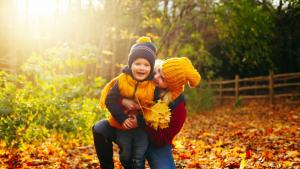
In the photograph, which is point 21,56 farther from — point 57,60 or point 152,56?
point 152,56

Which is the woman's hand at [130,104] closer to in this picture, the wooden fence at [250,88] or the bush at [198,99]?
the bush at [198,99]

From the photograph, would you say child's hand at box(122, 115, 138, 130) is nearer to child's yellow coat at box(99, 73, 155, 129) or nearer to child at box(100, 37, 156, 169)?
child at box(100, 37, 156, 169)

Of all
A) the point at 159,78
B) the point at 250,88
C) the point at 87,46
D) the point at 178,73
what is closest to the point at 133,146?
the point at 159,78

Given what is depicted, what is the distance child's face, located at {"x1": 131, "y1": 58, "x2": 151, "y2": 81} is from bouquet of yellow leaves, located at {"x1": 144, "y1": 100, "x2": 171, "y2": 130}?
272mm

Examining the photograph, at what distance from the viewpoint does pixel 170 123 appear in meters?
3.98

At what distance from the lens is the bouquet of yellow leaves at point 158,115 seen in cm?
374

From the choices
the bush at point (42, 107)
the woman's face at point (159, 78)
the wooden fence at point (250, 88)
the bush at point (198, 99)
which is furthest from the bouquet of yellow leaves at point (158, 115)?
the wooden fence at point (250, 88)

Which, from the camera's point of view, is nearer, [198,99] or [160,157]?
[160,157]

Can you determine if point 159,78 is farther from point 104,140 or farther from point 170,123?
point 104,140

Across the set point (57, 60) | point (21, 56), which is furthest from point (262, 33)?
point (57, 60)

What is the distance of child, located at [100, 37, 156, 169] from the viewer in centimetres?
382

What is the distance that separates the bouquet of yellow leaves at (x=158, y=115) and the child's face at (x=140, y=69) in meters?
0.27

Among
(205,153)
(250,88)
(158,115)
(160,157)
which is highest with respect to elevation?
(158,115)

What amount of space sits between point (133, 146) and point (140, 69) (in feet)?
2.32
